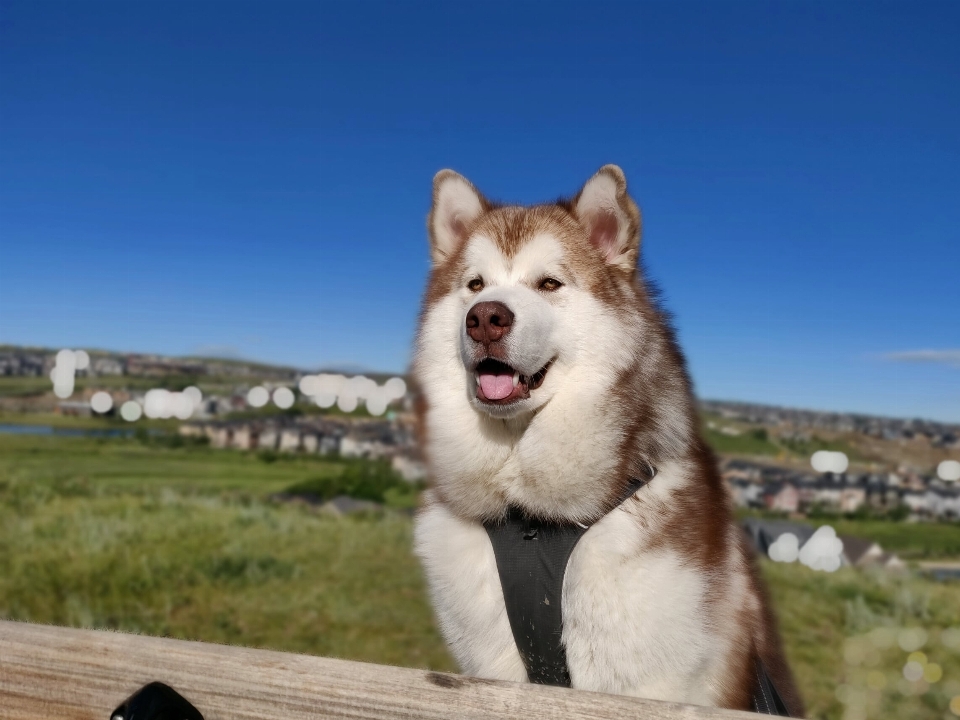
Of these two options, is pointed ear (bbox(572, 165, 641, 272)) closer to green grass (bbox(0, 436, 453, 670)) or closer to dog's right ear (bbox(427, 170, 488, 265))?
dog's right ear (bbox(427, 170, 488, 265))

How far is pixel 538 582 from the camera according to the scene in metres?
1.95

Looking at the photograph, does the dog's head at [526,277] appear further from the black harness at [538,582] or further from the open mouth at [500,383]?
the black harness at [538,582]

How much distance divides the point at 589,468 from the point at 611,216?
0.96 m

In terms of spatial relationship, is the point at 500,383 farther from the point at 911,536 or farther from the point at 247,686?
the point at 911,536

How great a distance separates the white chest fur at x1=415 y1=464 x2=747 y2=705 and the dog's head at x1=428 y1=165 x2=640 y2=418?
51 centimetres

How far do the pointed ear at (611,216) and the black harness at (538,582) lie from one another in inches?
33.9

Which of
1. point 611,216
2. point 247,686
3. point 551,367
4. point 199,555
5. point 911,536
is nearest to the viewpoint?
point 247,686

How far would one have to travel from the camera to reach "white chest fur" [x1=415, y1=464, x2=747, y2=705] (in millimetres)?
1910

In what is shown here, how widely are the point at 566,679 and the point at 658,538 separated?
508 millimetres

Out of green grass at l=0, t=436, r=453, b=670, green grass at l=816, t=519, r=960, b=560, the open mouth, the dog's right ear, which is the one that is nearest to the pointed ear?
the dog's right ear

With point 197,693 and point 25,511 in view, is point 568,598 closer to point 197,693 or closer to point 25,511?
point 197,693

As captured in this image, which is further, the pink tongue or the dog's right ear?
the dog's right ear

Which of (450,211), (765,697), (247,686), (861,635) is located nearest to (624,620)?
(765,697)

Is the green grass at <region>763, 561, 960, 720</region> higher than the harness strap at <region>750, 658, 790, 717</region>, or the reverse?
the harness strap at <region>750, 658, 790, 717</region>
